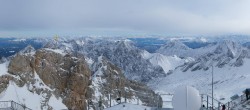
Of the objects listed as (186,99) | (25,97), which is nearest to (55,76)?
(25,97)

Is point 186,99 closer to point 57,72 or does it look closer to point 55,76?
point 55,76

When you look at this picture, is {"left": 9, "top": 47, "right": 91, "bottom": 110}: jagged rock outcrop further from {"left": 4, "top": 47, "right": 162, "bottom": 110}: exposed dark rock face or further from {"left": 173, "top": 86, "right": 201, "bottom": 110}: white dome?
{"left": 173, "top": 86, "right": 201, "bottom": 110}: white dome

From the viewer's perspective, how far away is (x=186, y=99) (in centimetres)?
2975

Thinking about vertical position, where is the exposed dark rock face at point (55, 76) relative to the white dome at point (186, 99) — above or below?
below

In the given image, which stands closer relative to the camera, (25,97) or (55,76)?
(25,97)

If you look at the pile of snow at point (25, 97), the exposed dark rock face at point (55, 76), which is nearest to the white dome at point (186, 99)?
the pile of snow at point (25, 97)

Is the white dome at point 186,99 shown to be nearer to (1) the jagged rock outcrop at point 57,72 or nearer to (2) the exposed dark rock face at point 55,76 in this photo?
(2) the exposed dark rock face at point 55,76

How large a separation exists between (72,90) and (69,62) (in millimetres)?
11959

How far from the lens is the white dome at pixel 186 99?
2986 centimetres

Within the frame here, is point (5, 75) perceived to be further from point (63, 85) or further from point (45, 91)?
point (63, 85)

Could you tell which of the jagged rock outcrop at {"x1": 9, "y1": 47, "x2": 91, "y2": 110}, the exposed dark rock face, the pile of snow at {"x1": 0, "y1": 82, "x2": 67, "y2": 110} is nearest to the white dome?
the pile of snow at {"x1": 0, "y1": 82, "x2": 67, "y2": 110}

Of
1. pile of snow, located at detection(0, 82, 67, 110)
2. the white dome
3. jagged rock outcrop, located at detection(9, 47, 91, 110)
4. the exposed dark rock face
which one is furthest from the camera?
jagged rock outcrop, located at detection(9, 47, 91, 110)

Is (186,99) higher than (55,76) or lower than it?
higher

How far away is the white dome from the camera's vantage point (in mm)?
29859
